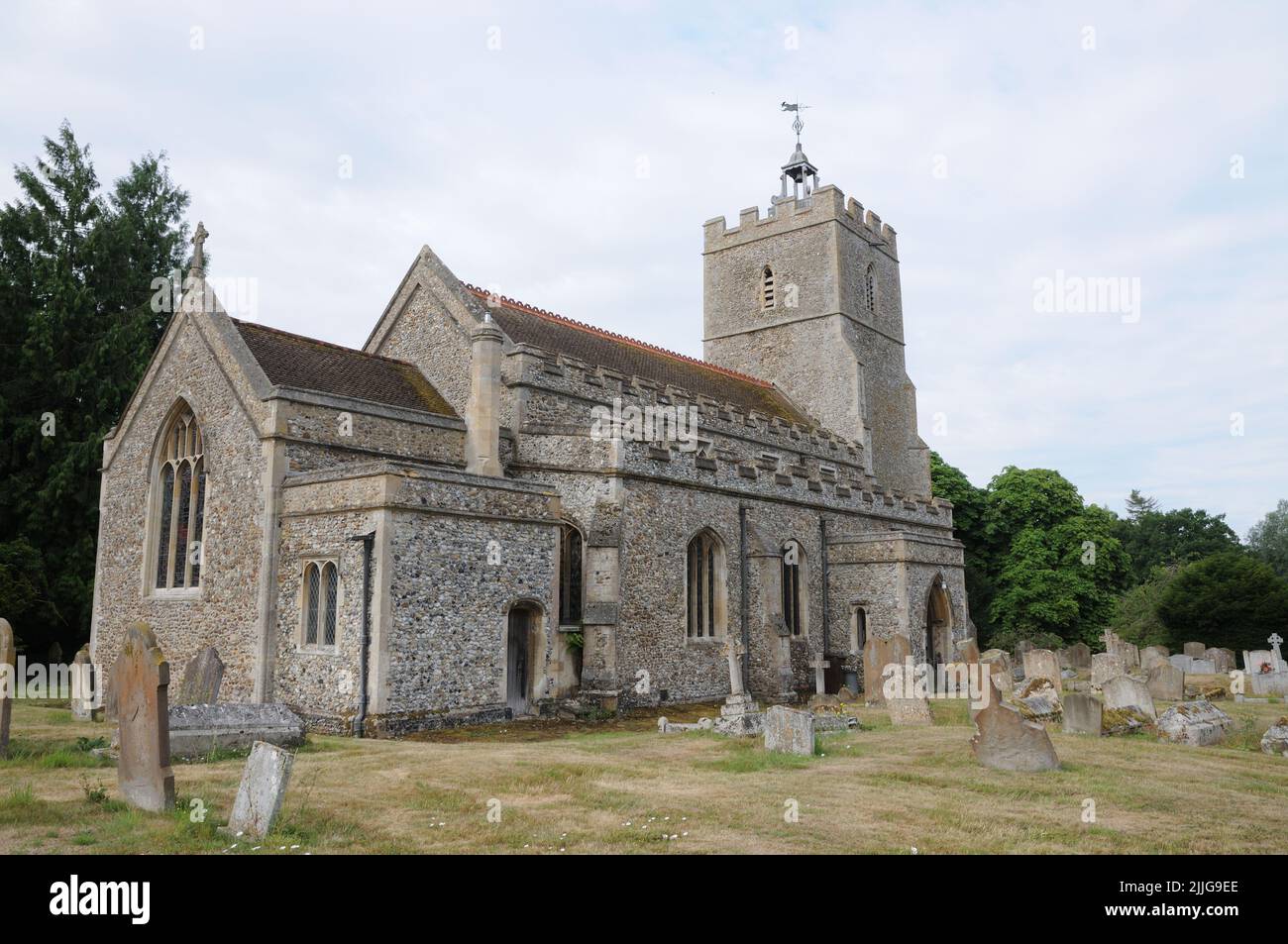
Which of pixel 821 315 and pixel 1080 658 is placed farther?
pixel 821 315

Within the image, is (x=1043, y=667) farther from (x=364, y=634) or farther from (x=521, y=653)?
(x=364, y=634)

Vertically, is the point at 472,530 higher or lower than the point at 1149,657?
higher

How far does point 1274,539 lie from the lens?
7494 cm

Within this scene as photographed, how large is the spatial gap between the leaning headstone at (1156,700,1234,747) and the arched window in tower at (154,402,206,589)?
52.6 feet

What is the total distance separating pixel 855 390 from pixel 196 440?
826 inches

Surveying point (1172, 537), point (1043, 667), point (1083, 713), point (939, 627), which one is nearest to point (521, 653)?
point (1083, 713)

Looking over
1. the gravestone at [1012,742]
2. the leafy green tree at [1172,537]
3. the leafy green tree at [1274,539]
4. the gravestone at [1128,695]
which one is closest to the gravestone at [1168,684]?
the gravestone at [1128,695]

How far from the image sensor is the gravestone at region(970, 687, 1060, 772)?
32.8ft

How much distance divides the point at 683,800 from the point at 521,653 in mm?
8218

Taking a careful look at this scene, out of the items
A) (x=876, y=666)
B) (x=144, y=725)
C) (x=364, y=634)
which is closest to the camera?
(x=144, y=725)

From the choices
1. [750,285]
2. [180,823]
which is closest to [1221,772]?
[180,823]

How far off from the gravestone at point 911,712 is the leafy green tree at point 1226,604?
21.7 metres

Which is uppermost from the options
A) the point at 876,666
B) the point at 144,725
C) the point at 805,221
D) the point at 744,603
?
the point at 805,221

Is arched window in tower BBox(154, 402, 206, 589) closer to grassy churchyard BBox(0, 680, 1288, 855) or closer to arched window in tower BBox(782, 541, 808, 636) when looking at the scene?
grassy churchyard BBox(0, 680, 1288, 855)
